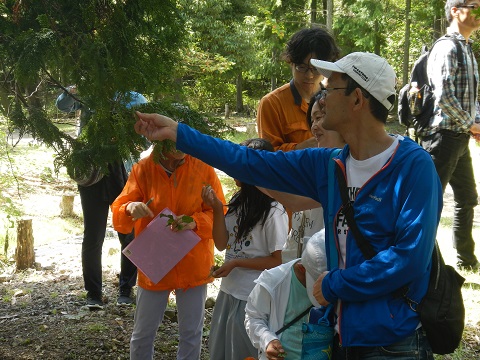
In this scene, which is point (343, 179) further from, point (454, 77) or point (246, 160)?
point (454, 77)

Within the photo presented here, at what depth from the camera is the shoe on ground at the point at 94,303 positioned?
18.1 ft

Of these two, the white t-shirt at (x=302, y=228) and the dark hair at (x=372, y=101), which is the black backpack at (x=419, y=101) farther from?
the dark hair at (x=372, y=101)

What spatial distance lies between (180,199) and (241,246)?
23.5 inches

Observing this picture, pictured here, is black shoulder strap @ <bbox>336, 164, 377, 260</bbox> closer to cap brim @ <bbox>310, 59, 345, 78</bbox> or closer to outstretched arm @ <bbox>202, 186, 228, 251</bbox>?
cap brim @ <bbox>310, 59, 345, 78</bbox>

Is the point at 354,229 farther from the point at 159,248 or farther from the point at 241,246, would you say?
the point at 159,248

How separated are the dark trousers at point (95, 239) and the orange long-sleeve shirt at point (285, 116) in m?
1.88

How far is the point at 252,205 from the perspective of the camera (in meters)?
3.64

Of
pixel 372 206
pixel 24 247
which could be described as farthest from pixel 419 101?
pixel 24 247

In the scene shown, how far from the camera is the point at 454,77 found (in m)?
5.21

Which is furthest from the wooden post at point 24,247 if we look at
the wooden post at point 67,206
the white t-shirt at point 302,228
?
the white t-shirt at point 302,228

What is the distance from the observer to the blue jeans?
2158 millimetres

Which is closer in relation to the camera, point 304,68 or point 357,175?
point 357,175

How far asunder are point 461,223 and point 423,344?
408cm

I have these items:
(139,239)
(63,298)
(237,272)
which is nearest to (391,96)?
(237,272)
